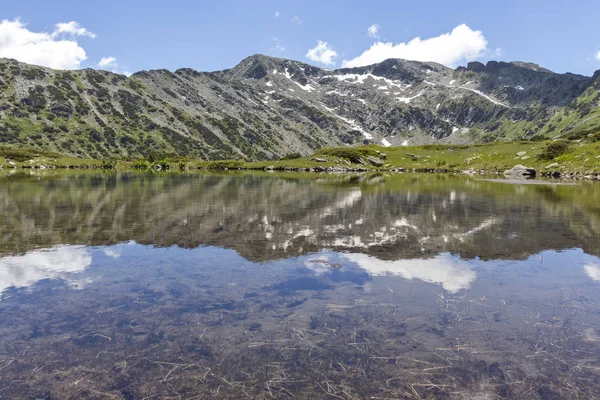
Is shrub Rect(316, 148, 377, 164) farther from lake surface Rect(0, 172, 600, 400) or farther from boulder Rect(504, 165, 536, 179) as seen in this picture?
lake surface Rect(0, 172, 600, 400)

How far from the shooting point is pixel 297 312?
1391cm

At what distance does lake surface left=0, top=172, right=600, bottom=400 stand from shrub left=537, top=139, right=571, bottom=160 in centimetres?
12686

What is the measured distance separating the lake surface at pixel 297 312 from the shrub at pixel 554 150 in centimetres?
12686

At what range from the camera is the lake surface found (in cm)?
953

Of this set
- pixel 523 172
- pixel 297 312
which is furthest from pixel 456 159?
pixel 297 312

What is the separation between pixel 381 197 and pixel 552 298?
38967 mm

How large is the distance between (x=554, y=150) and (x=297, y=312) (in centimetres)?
15598

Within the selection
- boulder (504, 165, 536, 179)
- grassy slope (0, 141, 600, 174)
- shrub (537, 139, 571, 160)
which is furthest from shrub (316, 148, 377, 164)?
shrub (537, 139, 571, 160)

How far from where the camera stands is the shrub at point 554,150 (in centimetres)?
13512

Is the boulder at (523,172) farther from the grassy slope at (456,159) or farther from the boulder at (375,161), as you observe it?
the boulder at (375,161)

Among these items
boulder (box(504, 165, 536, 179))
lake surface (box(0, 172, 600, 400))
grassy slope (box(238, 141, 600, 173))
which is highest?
grassy slope (box(238, 141, 600, 173))

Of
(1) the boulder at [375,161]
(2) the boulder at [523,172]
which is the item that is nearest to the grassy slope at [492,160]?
(1) the boulder at [375,161]

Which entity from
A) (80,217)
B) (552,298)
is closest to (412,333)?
(552,298)

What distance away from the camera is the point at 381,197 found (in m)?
54.3
